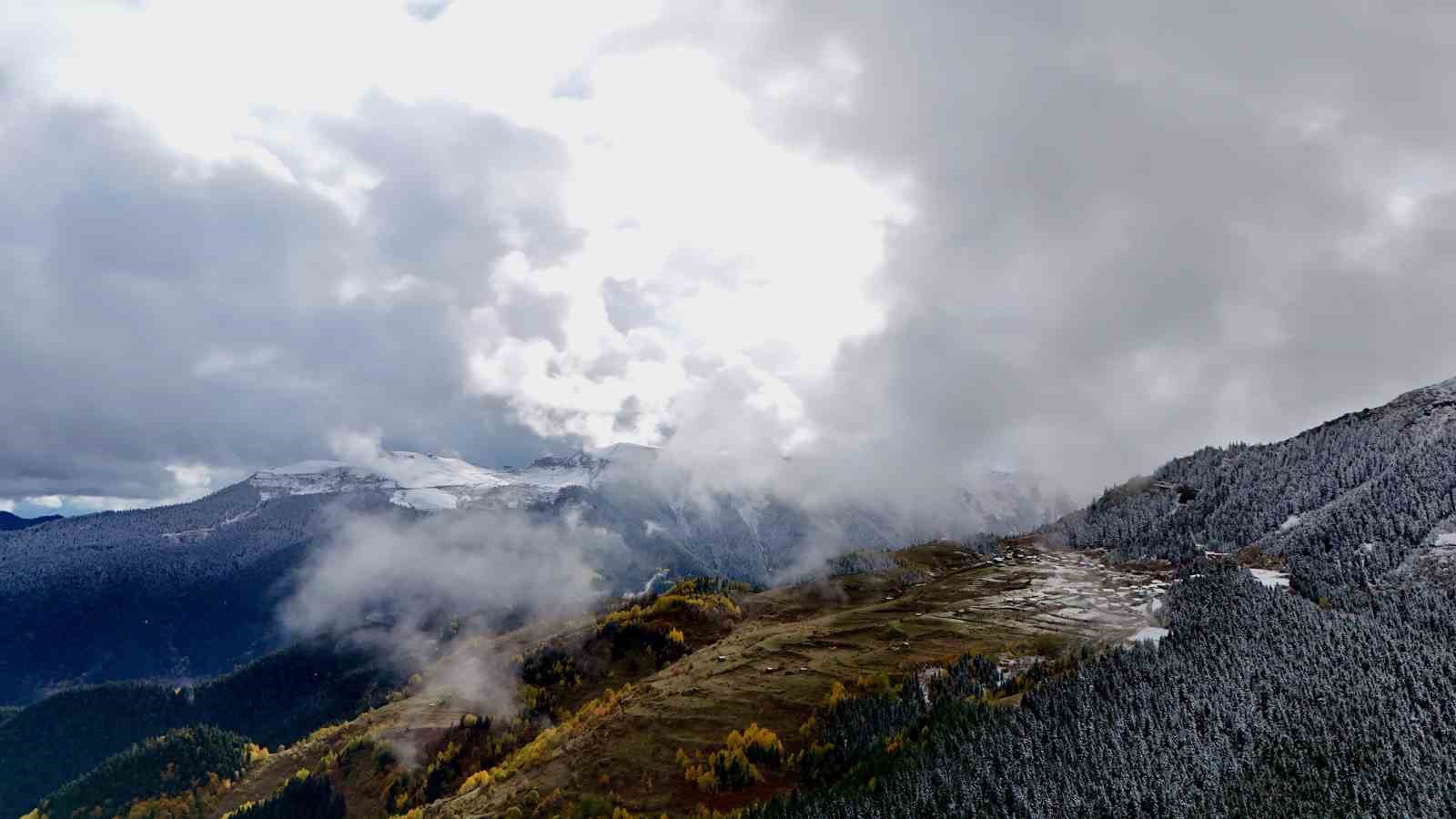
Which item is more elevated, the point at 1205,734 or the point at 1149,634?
the point at 1149,634

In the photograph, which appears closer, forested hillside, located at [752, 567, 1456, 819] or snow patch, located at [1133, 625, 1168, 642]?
forested hillside, located at [752, 567, 1456, 819]

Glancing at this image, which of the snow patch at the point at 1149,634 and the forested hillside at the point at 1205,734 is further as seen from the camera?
the snow patch at the point at 1149,634

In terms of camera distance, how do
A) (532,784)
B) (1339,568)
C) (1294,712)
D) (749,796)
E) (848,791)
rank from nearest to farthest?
1. (1294,712)
2. (848,791)
3. (749,796)
4. (532,784)
5. (1339,568)

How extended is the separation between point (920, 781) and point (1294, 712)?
59475 millimetres

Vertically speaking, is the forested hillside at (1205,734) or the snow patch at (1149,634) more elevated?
the snow patch at (1149,634)

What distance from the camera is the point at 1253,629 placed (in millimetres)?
154000

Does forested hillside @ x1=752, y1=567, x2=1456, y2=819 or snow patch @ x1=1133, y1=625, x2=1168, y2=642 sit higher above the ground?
snow patch @ x1=1133, y1=625, x2=1168, y2=642

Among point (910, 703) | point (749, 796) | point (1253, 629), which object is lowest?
point (749, 796)

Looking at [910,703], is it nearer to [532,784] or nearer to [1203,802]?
[1203,802]

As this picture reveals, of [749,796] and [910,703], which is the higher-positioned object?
[910,703]

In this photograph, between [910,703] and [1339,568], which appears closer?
[910,703]

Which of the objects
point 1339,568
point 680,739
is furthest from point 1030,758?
point 1339,568

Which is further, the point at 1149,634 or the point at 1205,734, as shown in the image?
the point at 1149,634

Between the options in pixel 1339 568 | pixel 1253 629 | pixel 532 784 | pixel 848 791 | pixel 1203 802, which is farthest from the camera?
pixel 1339 568
